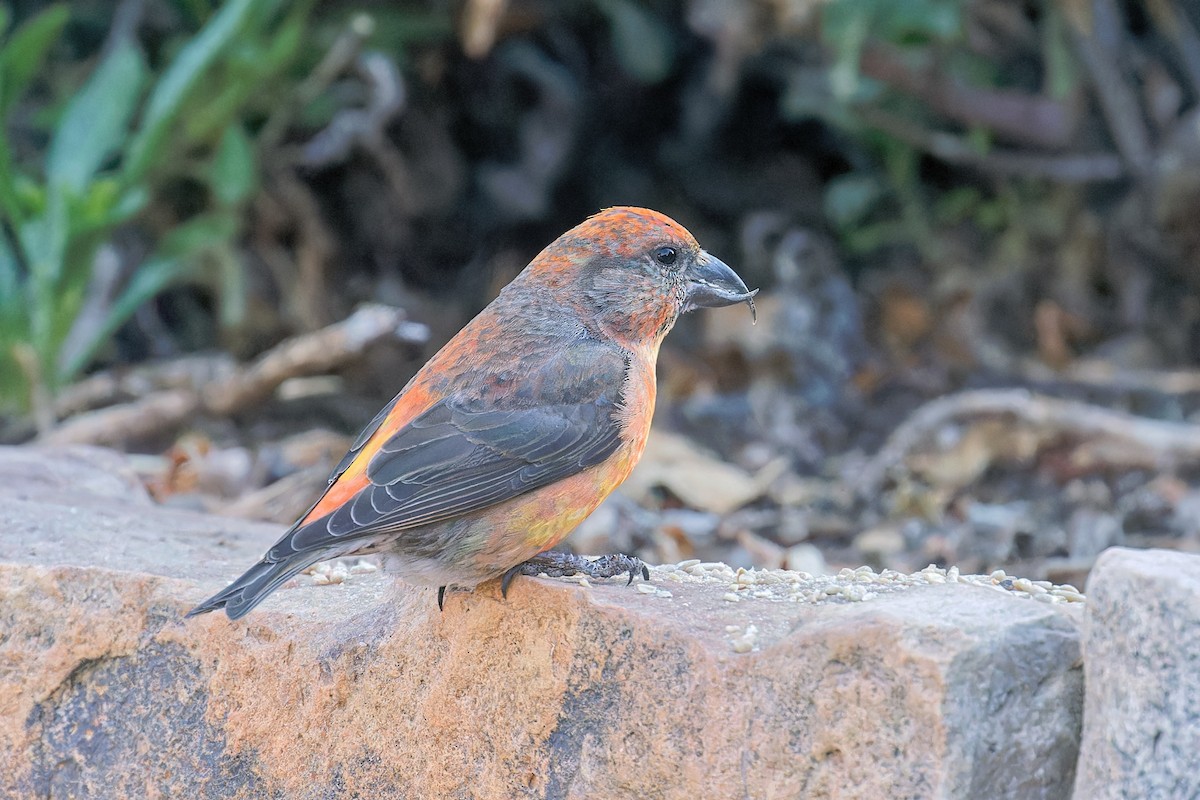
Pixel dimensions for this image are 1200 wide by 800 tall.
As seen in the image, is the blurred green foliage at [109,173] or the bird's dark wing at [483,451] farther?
the blurred green foliage at [109,173]

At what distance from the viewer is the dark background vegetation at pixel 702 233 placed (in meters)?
5.07

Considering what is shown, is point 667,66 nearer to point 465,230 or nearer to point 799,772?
point 465,230

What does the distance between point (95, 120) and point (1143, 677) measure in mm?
4762

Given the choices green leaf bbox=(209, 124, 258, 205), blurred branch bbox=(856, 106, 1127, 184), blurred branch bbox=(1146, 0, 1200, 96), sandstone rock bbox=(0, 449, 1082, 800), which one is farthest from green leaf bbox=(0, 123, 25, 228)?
blurred branch bbox=(1146, 0, 1200, 96)

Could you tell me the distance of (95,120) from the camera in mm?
5500

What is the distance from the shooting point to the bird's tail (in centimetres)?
255

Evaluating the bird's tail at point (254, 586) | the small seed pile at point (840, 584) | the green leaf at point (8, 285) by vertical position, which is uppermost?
the bird's tail at point (254, 586)

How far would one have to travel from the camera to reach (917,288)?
6.94 meters

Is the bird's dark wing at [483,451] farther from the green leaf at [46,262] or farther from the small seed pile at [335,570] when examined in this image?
the green leaf at [46,262]

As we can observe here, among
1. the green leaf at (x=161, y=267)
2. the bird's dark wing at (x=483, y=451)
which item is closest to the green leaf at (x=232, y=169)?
the green leaf at (x=161, y=267)

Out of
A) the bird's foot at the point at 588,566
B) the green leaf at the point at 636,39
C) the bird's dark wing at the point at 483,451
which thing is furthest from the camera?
the green leaf at the point at 636,39

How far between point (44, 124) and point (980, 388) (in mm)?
4301

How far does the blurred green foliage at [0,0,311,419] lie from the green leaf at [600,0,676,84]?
1.43 m

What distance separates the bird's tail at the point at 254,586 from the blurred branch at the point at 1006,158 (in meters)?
4.27
